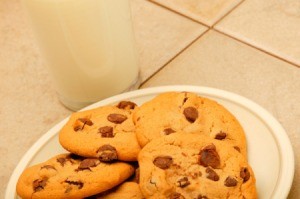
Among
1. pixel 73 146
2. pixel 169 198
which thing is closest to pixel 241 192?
pixel 169 198

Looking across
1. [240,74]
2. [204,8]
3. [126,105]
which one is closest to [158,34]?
[204,8]

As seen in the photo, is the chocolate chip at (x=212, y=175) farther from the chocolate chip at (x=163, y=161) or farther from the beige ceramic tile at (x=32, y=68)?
the beige ceramic tile at (x=32, y=68)

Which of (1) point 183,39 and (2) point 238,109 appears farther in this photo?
(1) point 183,39

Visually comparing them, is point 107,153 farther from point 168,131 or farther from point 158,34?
point 158,34

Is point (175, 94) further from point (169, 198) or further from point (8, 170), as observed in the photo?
point (8, 170)

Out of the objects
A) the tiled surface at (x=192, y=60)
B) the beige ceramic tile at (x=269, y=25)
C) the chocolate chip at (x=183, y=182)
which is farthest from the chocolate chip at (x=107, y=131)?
the beige ceramic tile at (x=269, y=25)

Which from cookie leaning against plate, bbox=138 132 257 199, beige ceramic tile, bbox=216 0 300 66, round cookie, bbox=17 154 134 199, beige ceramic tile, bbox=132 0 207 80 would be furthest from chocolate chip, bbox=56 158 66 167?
beige ceramic tile, bbox=216 0 300 66
